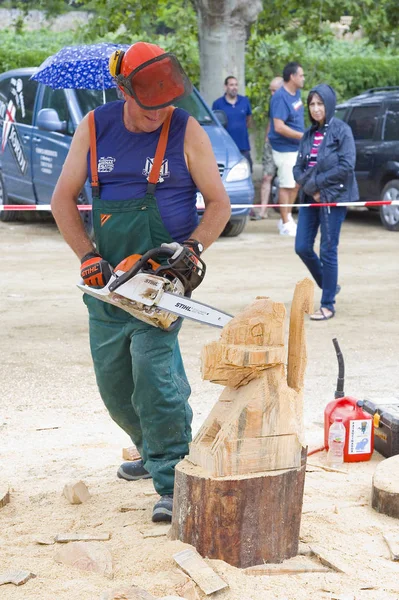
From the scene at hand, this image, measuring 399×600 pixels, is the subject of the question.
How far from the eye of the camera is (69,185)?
4242 mm

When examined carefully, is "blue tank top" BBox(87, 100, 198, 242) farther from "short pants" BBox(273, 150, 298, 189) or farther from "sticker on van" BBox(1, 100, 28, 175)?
"sticker on van" BBox(1, 100, 28, 175)

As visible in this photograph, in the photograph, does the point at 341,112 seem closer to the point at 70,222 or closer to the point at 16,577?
the point at 70,222

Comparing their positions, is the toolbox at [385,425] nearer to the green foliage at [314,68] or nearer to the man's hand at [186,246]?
the man's hand at [186,246]

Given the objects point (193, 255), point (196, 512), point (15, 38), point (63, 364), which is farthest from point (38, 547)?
point (15, 38)

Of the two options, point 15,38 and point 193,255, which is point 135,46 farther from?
point 15,38

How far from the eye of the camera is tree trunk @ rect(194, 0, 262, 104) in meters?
15.3

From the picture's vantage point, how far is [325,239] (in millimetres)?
8430

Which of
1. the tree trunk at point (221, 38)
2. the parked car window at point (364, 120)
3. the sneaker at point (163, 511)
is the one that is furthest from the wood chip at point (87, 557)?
the tree trunk at point (221, 38)

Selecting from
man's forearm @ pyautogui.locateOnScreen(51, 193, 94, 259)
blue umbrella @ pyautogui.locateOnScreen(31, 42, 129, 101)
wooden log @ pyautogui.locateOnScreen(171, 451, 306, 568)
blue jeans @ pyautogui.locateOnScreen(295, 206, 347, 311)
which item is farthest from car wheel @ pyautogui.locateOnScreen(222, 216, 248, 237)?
wooden log @ pyautogui.locateOnScreen(171, 451, 306, 568)

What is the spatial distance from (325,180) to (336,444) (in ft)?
12.5

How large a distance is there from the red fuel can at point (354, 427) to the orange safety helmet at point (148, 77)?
76.7 inches

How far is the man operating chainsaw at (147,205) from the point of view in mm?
4035

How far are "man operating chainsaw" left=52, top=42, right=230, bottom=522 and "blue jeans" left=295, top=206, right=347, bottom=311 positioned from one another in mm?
4221

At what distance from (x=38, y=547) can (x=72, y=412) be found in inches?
84.3
